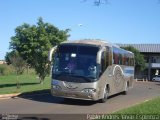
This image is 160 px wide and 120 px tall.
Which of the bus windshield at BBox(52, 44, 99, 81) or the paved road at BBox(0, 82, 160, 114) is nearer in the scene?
the paved road at BBox(0, 82, 160, 114)

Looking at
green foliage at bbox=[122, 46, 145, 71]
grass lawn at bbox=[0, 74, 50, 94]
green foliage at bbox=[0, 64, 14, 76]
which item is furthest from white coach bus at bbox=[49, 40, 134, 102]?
green foliage at bbox=[122, 46, 145, 71]

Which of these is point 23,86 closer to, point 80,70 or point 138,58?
point 80,70

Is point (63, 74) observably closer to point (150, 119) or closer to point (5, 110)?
point (5, 110)

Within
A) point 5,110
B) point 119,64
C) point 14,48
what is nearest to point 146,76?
point 14,48

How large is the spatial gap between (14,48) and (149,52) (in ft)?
215

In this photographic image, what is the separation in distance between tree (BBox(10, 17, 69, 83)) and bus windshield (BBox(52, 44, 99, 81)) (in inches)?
744

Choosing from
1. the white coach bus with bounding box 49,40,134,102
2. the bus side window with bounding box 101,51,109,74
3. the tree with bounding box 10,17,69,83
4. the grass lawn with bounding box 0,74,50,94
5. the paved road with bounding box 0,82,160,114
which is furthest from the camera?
the tree with bounding box 10,17,69,83

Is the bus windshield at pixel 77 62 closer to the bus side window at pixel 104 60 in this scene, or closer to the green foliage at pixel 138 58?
the bus side window at pixel 104 60

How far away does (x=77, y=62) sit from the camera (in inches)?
803

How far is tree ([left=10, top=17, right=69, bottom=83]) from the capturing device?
133 feet

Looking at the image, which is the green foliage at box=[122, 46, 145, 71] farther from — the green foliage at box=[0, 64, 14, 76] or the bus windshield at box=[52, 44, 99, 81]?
the bus windshield at box=[52, 44, 99, 81]

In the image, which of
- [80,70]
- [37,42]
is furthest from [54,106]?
[37,42]

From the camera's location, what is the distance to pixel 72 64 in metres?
20.5

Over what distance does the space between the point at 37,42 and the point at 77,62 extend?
2087cm
